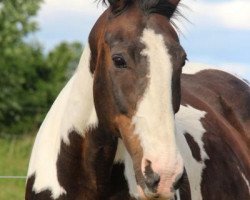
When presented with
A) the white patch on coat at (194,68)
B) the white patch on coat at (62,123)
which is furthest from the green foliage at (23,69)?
the white patch on coat at (62,123)

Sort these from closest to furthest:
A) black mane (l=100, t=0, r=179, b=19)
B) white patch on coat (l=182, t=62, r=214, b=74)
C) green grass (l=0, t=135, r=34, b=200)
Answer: black mane (l=100, t=0, r=179, b=19) < white patch on coat (l=182, t=62, r=214, b=74) < green grass (l=0, t=135, r=34, b=200)

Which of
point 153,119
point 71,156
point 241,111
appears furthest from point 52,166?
point 241,111

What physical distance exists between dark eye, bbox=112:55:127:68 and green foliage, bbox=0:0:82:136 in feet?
102

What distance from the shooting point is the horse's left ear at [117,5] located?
13.3 ft

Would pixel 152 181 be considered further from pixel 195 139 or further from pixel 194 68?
pixel 194 68

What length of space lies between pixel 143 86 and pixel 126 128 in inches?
9.6

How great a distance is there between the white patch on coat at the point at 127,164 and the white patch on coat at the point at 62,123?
0.22 meters

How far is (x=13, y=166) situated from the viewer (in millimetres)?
15422

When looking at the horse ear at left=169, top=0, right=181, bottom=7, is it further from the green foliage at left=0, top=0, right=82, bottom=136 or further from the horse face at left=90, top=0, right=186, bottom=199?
the green foliage at left=0, top=0, right=82, bottom=136

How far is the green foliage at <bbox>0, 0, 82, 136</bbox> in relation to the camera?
3581 cm

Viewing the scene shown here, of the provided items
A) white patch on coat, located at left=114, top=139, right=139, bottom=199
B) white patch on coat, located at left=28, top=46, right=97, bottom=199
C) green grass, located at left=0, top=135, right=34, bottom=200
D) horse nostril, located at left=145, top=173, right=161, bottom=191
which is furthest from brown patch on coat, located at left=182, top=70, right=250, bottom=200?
green grass, located at left=0, top=135, right=34, bottom=200

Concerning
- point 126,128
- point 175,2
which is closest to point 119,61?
point 126,128

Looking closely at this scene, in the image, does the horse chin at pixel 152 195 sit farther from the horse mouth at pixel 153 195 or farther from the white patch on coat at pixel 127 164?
the white patch on coat at pixel 127 164

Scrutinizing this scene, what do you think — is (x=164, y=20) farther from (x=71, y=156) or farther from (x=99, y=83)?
(x=71, y=156)
